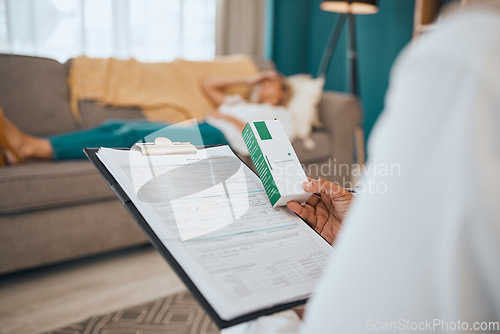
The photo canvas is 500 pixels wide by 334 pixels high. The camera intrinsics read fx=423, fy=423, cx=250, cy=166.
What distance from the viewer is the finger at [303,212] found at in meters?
0.67

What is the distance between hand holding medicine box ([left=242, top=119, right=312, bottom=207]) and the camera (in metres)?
0.66

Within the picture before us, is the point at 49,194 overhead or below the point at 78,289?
overhead

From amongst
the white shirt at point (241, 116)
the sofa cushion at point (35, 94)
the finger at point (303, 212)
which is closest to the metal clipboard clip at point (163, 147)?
the finger at point (303, 212)

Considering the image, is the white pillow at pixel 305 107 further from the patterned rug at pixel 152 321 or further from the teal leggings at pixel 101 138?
the patterned rug at pixel 152 321

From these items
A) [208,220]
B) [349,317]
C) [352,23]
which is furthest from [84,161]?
[352,23]

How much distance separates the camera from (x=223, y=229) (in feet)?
1.84

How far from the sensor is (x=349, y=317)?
32 centimetres

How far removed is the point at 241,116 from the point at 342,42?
6.35 ft

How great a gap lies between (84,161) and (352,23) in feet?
7.64

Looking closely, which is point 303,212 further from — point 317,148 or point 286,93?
point 286,93

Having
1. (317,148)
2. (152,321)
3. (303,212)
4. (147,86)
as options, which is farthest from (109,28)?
(303,212)

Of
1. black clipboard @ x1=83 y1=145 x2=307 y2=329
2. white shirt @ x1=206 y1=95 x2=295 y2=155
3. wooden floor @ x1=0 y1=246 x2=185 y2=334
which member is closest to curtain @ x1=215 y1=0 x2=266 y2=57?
white shirt @ x1=206 y1=95 x2=295 y2=155

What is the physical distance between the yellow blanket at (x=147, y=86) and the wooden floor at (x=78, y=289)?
0.86 m

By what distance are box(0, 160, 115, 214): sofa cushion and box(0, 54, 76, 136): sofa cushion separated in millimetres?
409
